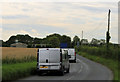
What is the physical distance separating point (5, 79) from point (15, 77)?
1993 mm

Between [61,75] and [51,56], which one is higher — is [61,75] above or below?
below

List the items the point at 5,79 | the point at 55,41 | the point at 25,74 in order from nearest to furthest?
the point at 5,79 < the point at 25,74 < the point at 55,41

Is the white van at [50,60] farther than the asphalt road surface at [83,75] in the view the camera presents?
Yes

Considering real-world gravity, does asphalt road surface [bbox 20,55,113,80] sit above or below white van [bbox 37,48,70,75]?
below

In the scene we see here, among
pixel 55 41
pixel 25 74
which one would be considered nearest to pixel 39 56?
pixel 25 74

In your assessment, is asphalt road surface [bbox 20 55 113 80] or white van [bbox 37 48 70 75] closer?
asphalt road surface [bbox 20 55 113 80]

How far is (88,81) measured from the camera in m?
19.4

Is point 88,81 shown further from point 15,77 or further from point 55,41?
point 55,41

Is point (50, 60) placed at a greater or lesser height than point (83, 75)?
greater

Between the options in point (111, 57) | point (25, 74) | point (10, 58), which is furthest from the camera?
point (111, 57)

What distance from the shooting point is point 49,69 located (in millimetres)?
23953

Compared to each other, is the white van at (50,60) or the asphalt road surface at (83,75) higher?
the white van at (50,60)

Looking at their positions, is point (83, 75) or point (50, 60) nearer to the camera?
point (50, 60)

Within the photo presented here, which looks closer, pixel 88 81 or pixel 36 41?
pixel 88 81
